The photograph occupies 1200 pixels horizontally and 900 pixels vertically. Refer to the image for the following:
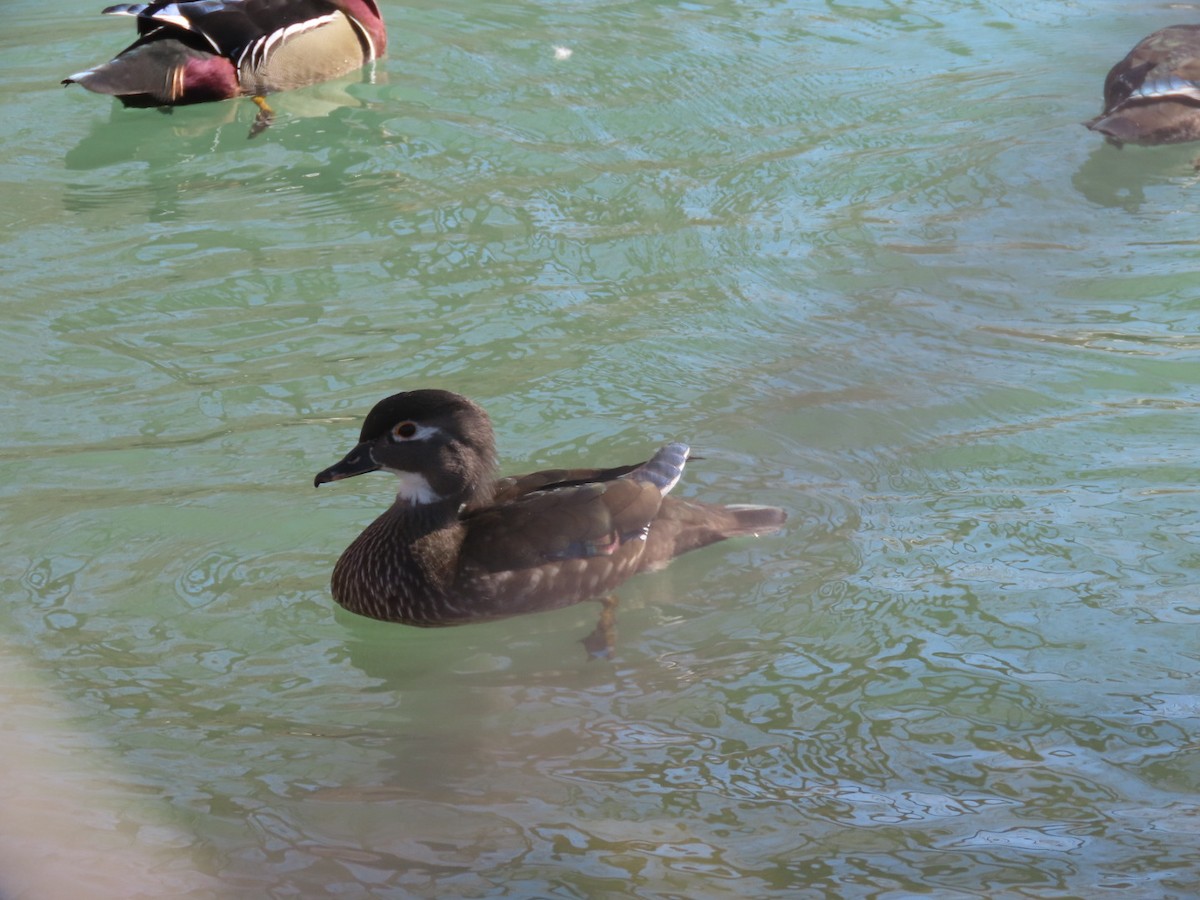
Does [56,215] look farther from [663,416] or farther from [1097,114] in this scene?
[1097,114]

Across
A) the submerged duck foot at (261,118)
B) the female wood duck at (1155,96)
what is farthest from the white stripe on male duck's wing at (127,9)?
the female wood duck at (1155,96)

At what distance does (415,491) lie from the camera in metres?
5.20

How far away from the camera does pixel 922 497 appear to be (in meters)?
5.61

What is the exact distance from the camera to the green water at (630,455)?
4.09m

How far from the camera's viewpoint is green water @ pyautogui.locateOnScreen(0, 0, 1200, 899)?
13.4 ft

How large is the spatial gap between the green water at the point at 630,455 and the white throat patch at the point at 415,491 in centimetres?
44

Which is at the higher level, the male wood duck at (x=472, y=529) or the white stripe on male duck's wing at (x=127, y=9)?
the white stripe on male duck's wing at (x=127, y=9)

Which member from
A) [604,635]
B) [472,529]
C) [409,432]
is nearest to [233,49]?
[409,432]

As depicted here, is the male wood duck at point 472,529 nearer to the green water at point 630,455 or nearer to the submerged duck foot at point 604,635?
the submerged duck foot at point 604,635

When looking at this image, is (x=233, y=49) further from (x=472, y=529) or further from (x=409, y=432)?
(x=472, y=529)

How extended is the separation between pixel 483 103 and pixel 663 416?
3.47 metres

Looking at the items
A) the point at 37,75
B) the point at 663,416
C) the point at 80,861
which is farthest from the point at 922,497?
the point at 37,75

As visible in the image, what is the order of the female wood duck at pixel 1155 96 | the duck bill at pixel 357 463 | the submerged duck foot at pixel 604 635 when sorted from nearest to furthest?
the submerged duck foot at pixel 604 635, the duck bill at pixel 357 463, the female wood duck at pixel 1155 96

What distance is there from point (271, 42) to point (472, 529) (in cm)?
503
